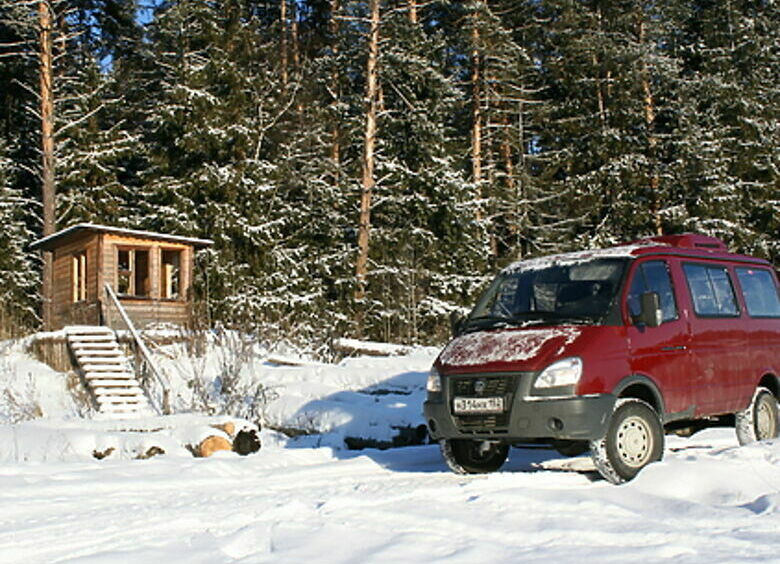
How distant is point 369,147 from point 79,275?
406 inches

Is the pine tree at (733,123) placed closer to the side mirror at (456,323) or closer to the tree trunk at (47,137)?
the tree trunk at (47,137)

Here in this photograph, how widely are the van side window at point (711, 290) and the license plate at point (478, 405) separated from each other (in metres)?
2.44

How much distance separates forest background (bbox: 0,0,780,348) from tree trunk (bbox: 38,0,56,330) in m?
0.13

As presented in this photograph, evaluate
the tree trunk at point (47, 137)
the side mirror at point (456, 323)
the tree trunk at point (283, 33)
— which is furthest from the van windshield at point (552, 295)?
the tree trunk at point (283, 33)

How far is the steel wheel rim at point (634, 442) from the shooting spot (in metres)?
7.05

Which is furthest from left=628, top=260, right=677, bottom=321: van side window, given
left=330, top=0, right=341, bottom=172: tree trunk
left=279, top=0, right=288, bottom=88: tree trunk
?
left=279, top=0, right=288, bottom=88: tree trunk

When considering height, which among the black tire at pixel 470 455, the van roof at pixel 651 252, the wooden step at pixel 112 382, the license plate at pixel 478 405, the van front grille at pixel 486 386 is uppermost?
the van roof at pixel 651 252

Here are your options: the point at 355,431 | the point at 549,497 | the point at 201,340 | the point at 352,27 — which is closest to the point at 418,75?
the point at 352,27

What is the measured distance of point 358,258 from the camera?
93.1ft

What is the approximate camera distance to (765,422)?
8797 millimetres

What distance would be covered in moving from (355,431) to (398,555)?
6325mm

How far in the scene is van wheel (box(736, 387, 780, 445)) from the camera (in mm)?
8547

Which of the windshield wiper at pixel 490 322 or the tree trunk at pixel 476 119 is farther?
the tree trunk at pixel 476 119

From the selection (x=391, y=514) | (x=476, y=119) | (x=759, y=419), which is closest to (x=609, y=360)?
(x=391, y=514)
